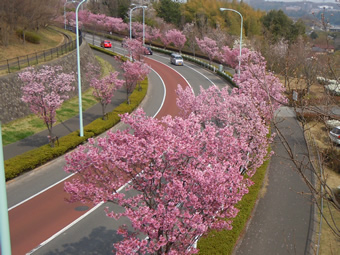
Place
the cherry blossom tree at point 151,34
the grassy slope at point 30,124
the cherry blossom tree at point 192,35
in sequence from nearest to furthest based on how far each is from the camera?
the grassy slope at point 30,124
the cherry blossom tree at point 192,35
the cherry blossom tree at point 151,34

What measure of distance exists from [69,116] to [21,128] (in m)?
4.61

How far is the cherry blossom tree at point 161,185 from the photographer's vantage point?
9.13 metres

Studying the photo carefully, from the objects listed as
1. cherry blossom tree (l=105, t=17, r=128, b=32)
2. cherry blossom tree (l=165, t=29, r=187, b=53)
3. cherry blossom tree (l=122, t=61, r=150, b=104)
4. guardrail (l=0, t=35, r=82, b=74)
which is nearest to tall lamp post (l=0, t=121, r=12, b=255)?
guardrail (l=0, t=35, r=82, b=74)

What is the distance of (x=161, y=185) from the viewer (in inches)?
410

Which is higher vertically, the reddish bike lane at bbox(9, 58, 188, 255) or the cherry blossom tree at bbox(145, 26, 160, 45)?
the reddish bike lane at bbox(9, 58, 188, 255)

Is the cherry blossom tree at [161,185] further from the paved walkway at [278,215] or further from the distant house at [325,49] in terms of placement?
the distant house at [325,49]

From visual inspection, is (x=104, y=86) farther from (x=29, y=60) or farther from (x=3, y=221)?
(x=3, y=221)

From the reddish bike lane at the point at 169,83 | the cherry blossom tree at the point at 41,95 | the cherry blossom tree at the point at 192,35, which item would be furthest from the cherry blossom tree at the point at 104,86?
the cherry blossom tree at the point at 192,35

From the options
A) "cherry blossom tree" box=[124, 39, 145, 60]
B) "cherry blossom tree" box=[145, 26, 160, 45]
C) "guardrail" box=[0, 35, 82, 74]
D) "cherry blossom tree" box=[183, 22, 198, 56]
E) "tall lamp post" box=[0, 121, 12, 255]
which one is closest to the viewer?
"tall lamp post" box=[0, 121, 12, 255]

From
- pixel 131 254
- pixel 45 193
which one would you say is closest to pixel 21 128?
pixel 45 193

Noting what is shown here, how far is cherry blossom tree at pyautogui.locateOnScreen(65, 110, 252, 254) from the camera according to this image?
30.0 ft

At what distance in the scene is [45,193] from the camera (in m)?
18.5

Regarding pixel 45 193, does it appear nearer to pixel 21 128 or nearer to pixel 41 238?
pixel 41 238

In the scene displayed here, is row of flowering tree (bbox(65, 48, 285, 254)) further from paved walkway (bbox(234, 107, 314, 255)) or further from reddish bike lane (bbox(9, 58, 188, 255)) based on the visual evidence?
reddish bike lane (bbox(9, 58, 188, 255))
